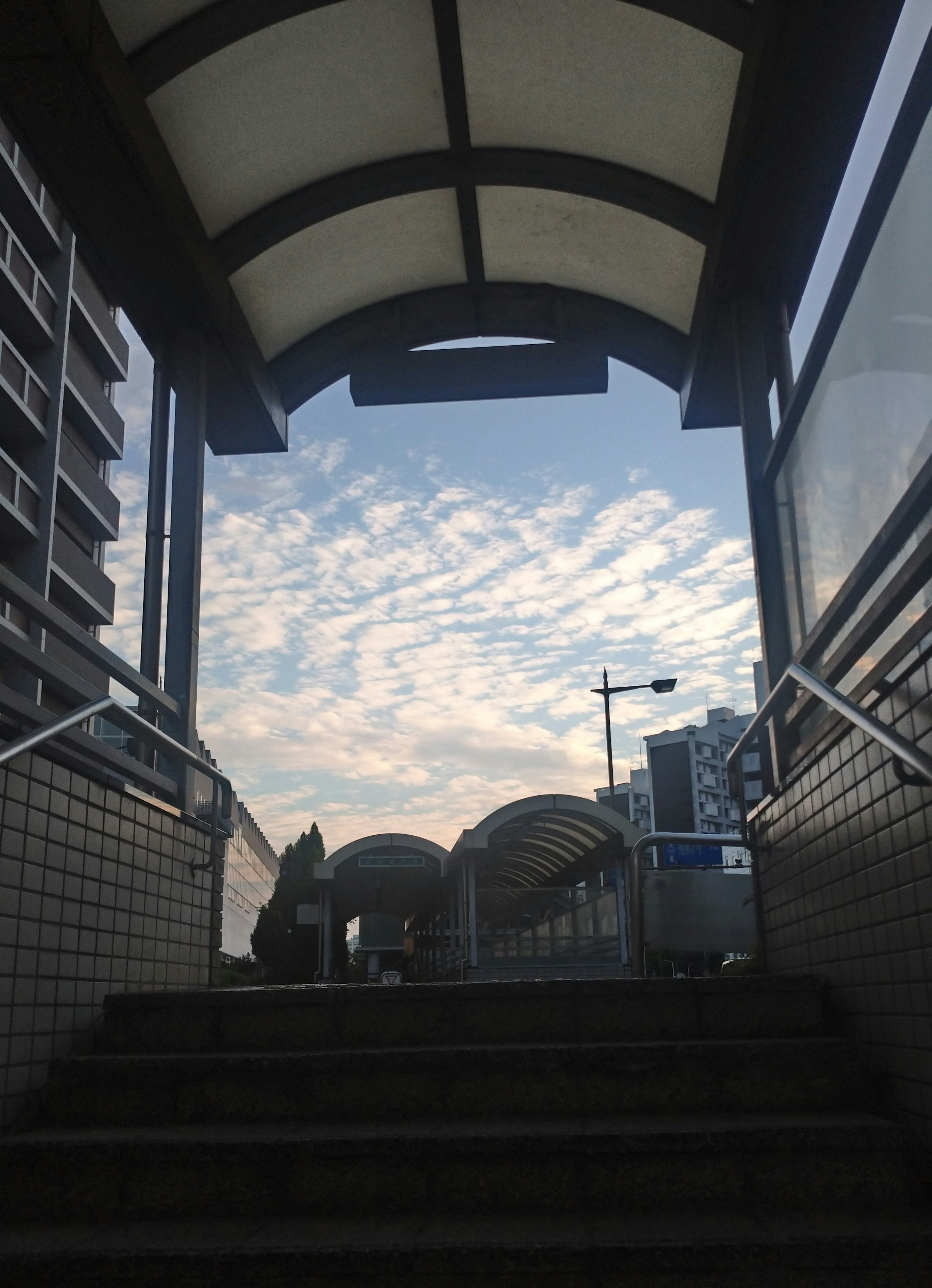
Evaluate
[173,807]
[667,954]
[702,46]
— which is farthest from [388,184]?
[667,954]

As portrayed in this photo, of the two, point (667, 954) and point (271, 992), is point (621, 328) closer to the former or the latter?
point (271, 992)

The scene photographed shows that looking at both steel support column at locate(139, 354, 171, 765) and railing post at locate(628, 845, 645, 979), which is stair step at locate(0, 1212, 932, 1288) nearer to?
railing post at locate(628, 845, 645, 979)

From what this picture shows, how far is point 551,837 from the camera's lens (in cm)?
1695

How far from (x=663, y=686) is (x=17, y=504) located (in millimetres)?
18300

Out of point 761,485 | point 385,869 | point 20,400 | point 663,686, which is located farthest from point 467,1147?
point 20,400

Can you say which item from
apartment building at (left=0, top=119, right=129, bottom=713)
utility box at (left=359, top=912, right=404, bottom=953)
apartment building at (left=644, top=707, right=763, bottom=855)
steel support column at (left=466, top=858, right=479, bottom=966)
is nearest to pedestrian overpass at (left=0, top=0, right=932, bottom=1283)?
steel support column at (left=466, top=858, right=479, bottom=966)

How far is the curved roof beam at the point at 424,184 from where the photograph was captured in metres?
6.58

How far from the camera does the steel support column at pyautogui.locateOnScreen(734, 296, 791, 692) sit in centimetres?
583

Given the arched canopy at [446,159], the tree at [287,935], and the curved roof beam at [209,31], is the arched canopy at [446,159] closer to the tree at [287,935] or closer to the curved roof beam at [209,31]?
the curved roof beam at [209,31]

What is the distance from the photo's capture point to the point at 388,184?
6699 millimetres

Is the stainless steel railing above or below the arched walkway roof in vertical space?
below

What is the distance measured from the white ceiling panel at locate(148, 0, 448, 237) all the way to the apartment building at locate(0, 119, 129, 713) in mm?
16763

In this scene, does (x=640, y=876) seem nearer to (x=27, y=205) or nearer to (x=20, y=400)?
(x=20, y=400)

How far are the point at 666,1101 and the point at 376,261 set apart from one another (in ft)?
19.9
